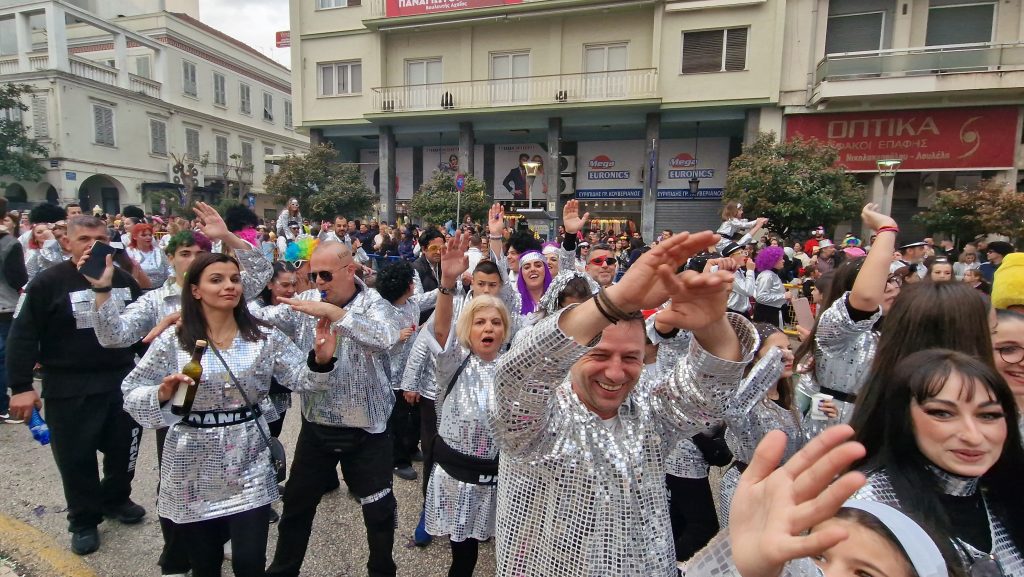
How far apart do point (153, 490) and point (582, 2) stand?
18571 millimetres

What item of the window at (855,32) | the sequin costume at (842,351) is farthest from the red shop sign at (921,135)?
the sequin costume at (842,351)

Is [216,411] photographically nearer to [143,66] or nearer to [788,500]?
[788,500]

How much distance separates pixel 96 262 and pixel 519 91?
1784cm

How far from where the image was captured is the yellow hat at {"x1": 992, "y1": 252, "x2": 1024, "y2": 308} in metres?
2.69

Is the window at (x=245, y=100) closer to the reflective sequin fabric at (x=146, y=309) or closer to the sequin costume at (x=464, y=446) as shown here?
the reflective sequin fabric at (x=146, y=309)

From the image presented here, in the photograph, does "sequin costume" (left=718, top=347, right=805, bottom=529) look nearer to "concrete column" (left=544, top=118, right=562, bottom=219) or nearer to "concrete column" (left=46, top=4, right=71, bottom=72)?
"concrete column" (left=544, top=118, right=562, bottom=219)

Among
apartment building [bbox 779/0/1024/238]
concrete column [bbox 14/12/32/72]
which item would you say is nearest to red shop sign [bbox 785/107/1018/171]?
apartment building [bbox 779/0/1024/238]

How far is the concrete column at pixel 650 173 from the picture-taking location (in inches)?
714

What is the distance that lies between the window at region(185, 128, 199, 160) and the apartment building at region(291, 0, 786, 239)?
14.1m

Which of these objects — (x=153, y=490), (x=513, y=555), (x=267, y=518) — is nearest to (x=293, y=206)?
(x=153, y=490)

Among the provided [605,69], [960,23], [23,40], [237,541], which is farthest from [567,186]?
[23,40]

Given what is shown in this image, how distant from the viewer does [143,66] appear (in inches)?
1196

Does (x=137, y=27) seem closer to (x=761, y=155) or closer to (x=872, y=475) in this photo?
(x=761, y=155)

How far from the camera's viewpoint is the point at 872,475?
58.3 inches
